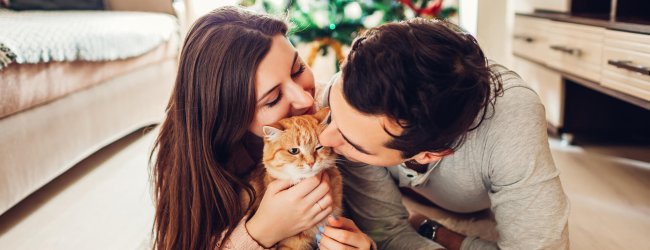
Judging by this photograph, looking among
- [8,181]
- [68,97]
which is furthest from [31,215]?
[68,97]

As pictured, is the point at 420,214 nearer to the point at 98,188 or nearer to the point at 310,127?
the point at 310,127

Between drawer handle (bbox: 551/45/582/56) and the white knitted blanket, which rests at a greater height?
the white knitted blanket

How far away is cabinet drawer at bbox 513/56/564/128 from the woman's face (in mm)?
1363

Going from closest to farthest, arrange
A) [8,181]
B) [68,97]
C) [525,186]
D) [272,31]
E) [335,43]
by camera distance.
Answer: [525,186] → [272,31] → [8,181] → [68,97] → [335,43]

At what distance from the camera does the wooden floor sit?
1.41m

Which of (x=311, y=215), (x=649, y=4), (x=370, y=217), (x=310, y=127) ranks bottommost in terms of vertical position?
(x=370, y=217)

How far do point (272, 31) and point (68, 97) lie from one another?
1.08 metres

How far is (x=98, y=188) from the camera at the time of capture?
5.99 feet

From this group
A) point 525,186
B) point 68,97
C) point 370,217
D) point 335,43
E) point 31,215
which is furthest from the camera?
point 335,43

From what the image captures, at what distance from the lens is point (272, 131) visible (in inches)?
37.4

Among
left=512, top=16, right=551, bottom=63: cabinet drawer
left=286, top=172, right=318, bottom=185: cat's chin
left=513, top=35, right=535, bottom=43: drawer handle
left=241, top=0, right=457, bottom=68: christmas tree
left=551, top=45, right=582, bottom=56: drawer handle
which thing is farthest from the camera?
left=241, top=0, right=457, bottom=68: christmas tree

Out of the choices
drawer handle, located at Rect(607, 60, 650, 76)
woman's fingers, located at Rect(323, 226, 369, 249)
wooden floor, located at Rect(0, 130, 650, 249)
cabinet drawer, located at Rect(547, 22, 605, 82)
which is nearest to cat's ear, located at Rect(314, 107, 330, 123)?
woman's fingers, located at Rect(323, 226, 369, 249)

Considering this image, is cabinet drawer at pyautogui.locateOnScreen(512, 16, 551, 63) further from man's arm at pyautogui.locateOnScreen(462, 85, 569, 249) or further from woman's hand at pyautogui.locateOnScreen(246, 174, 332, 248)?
woman's hand at pyautogui.locateOnScreen(246, 174, 332, 248)

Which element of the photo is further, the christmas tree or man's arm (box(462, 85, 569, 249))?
the christmas tree
